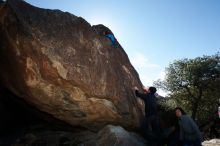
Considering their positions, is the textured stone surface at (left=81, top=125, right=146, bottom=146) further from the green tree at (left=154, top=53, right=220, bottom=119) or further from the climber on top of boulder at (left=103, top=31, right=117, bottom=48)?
the green tree at (left=154, top=53, right=220, bottom=119)

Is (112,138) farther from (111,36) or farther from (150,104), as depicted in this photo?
(111,36)

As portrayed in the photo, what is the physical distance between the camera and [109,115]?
1192 cm

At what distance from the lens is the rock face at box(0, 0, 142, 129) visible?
32.8 feet

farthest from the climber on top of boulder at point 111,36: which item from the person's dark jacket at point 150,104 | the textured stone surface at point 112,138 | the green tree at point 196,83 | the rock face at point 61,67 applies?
the green tree at point 196,83

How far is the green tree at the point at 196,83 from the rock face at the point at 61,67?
940 inches

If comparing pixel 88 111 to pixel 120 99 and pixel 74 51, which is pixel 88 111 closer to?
pixel 120 99

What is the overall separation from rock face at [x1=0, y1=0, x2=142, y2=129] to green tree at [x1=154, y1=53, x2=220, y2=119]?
78.3ft

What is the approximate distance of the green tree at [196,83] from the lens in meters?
34.1

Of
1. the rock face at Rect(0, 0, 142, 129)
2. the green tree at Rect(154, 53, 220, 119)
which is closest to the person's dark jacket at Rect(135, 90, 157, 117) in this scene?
the rock face at Rect(0, 0, 142, 129)

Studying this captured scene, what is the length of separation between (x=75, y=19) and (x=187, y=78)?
90.9ft

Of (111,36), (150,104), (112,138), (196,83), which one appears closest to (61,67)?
(112,138)

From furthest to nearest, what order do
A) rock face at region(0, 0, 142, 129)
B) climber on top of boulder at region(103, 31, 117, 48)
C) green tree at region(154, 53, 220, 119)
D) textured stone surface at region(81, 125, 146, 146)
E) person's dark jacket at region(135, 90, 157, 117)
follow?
1. green tree at region(154, 53, 220, 119)
2. climber on top of boulder at region(103, 31, 117, 48)
3. person's dark jacket at region(135, 90, 157, 117)
4. textured stone surface at region(81, 125, 146, 146)
5. rock face at region(0, 0, 142, 129)

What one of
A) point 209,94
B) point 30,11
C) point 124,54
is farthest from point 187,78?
point 30,11

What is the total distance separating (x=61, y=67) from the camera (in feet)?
32.7
